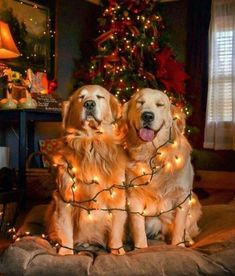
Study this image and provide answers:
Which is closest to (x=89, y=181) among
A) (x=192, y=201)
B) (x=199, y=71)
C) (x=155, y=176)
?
(x=155, y=176)

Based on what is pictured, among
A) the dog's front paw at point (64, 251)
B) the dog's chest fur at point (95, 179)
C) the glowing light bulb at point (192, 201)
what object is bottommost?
the dog's front paw at point (64, 251)

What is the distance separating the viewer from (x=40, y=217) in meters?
2.26

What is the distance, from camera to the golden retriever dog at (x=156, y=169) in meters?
1.77

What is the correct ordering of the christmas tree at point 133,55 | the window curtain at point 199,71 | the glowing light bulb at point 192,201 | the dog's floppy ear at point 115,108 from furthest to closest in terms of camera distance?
1. the window curtain at point 199,71
2. the christmas tree at point 133,55
3. the glowing light bulb at point 192,201
4. the dog's floppy ear at point 115,108

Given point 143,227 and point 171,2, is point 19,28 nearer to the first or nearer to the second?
point 171,2

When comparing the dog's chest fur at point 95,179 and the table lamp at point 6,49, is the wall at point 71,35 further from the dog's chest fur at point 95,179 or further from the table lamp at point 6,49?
the dog's chest fur at point 95,179

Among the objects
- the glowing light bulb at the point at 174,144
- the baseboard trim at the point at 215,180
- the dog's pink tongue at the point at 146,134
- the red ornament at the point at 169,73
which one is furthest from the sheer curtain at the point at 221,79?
the dog's pink tongue at the point at 146,134

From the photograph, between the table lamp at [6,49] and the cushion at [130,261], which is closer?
the cushion at [130,261]

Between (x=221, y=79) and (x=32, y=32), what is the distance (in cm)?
227

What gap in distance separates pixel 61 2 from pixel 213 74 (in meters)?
1.96

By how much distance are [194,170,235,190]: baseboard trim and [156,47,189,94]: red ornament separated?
1191 millimetres

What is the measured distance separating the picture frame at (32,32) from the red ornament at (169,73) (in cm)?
116

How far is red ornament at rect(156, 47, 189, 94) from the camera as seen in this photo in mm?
4832

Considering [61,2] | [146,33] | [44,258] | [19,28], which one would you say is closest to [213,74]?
[146,33]
